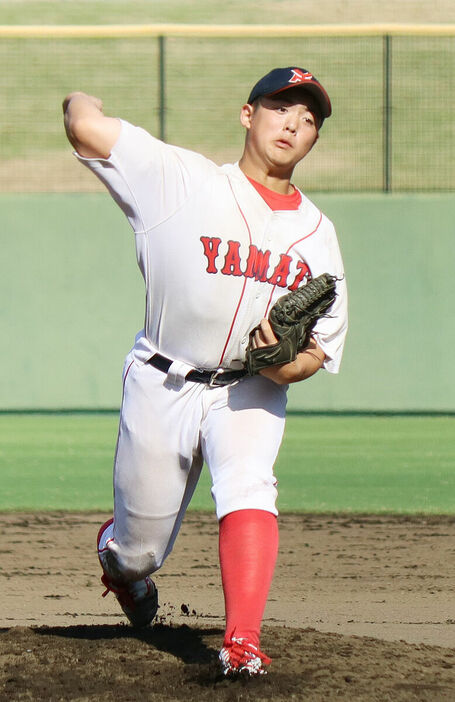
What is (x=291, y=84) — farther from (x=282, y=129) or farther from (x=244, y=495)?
(x=244, y=495)

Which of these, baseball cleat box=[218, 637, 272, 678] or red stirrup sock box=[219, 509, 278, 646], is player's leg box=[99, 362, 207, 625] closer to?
red stirrup sock box=[219, 509, 278, 646]

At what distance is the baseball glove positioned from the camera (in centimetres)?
318

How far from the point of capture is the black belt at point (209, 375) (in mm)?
3371

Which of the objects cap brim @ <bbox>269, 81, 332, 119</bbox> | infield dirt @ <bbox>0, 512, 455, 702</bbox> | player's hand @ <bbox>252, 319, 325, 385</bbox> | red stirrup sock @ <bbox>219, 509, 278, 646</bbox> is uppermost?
cap brim @ <bbox>269, 81, 332, 119</bbox>

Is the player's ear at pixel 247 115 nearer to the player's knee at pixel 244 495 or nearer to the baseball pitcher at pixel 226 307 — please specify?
the baseball pitcher at pixel 226 307

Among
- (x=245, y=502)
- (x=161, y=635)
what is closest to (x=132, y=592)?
(x=161, y=635)

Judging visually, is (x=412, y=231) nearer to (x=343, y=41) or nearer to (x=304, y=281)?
(x=343, y=41)

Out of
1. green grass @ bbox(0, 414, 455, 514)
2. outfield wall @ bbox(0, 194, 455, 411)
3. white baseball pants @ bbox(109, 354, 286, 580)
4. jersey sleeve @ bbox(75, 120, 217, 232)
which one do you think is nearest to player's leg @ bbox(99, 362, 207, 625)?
white baseball pants @ bbox(109, 354, 286, 580)

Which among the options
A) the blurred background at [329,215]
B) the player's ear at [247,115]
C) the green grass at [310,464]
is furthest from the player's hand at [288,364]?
the blurred background at [329,215]

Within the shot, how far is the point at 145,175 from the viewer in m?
3.27

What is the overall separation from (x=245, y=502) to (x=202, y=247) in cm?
75

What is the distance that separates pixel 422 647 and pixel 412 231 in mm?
6309

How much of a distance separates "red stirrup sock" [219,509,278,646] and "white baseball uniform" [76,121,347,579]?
0.13 ft

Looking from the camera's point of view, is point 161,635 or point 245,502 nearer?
point 245,502
